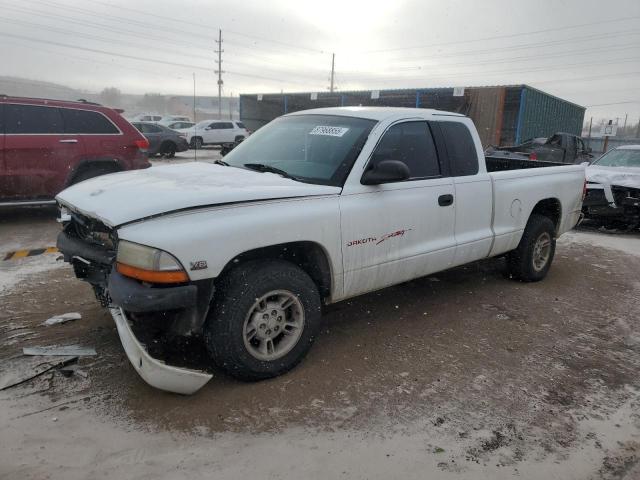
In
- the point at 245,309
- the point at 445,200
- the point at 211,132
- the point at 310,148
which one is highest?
the point at 310,148

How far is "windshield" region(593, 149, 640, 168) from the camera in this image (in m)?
9.60

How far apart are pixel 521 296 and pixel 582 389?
1.91 meters

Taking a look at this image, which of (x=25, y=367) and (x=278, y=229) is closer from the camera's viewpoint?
(x=278, y=229)

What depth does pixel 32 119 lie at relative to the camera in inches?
299

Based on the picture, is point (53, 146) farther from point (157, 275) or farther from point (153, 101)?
point (153, 101)

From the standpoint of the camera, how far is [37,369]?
3379 millimetres

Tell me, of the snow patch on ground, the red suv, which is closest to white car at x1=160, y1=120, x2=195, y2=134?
the red suv

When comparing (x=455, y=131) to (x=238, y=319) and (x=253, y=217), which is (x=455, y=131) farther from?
(x=238, y=319)

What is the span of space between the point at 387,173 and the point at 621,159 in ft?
27.5

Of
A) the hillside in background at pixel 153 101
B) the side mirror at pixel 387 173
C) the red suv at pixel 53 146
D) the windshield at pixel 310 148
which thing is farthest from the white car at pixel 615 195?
the hillside in background at pixel 153 101

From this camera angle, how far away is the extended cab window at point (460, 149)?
14.7 ft

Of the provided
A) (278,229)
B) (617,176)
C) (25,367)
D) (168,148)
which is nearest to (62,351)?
(25,367)

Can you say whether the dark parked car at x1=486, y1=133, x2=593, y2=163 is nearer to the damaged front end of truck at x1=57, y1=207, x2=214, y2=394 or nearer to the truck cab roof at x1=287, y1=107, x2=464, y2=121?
the truck cab roof at x1=287, y1=107, x2=464, y2=121


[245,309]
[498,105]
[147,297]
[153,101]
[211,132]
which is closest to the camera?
[147,297]
